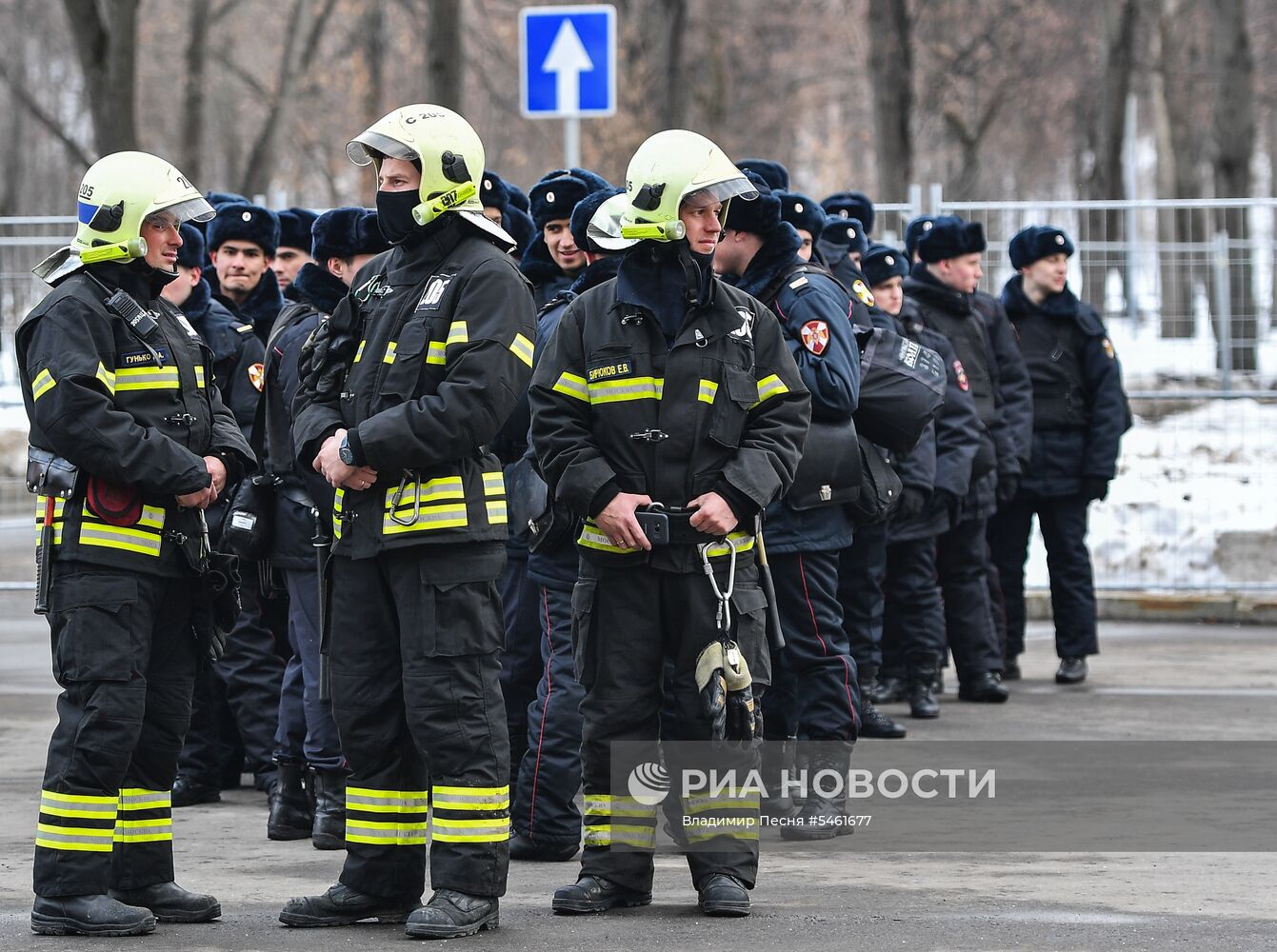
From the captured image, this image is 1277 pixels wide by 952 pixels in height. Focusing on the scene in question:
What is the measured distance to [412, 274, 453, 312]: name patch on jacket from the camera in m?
5.63

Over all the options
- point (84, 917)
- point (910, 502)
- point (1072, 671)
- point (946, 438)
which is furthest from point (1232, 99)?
point (84, 917)

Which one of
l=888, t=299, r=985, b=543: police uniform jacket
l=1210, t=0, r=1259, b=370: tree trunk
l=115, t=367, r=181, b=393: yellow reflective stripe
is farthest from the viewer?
l=1210, t=0, r=1259, b=370: tree trunk

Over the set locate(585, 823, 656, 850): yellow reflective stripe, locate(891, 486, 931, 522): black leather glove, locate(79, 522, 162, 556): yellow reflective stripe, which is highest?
locate(891, 486, 931, 522): black leather glove

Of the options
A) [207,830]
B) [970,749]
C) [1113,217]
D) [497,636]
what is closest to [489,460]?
[497,636]

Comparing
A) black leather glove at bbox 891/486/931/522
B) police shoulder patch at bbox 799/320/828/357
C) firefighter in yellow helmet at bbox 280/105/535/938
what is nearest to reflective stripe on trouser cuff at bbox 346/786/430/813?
firefighter in yellow helmet at bbox 280/105/535/938

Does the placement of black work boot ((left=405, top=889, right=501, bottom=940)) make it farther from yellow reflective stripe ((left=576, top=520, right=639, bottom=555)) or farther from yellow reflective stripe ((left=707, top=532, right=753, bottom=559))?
yellow reflective stripe ((left=707, top=532, right=753, bottom=559))

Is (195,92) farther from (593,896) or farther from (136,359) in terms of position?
(593,896)

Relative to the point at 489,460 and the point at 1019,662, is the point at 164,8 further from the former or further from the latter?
the point at 489,460

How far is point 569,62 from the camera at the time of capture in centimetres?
1230

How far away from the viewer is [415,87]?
142 ft

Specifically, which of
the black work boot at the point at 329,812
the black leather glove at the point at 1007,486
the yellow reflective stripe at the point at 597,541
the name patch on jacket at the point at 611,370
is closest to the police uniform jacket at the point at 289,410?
the black work boot at the point at 329,812

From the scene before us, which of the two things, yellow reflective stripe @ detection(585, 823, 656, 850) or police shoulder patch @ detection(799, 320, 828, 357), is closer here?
yellow reflective stripe @ detection(585, 823, 656, 850)

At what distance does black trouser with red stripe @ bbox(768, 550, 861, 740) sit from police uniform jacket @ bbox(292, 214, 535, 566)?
1672 millimetres

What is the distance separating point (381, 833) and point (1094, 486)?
5768 mm
